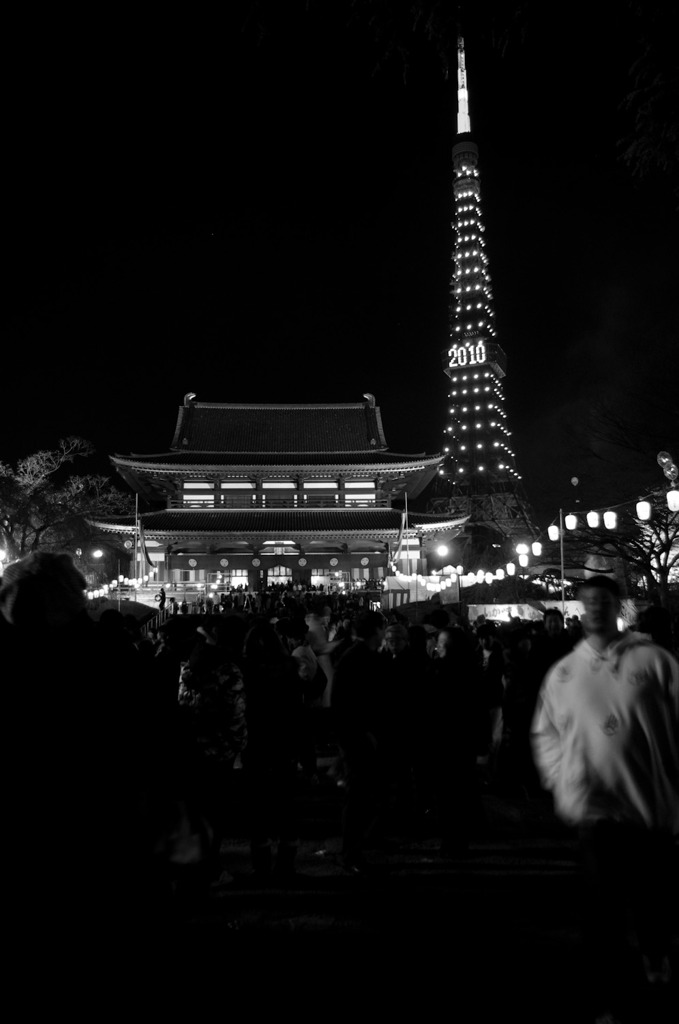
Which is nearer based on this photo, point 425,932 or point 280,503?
point 425,932

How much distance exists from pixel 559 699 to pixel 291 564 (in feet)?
100

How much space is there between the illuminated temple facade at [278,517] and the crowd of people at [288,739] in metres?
25.6

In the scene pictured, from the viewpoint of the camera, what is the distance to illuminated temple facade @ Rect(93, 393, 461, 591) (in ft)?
105

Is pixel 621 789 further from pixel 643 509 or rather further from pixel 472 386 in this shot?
pixel 472 386

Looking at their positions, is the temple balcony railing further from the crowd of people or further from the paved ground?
the paved ground

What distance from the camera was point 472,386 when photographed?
69188 mm

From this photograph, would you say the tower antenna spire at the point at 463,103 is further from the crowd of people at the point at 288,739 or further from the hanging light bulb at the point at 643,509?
the crowd of people at the point at 288,739

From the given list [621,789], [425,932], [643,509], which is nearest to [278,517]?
[643,509]

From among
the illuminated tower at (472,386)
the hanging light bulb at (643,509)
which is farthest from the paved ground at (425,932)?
the illuminated tower at (472,386)

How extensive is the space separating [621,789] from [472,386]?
69182mm

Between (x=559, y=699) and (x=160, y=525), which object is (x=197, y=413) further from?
(x=559, y=699)

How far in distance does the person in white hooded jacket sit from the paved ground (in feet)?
0.59

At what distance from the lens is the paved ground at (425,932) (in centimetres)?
305

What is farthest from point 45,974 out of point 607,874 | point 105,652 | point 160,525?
point 160,525
